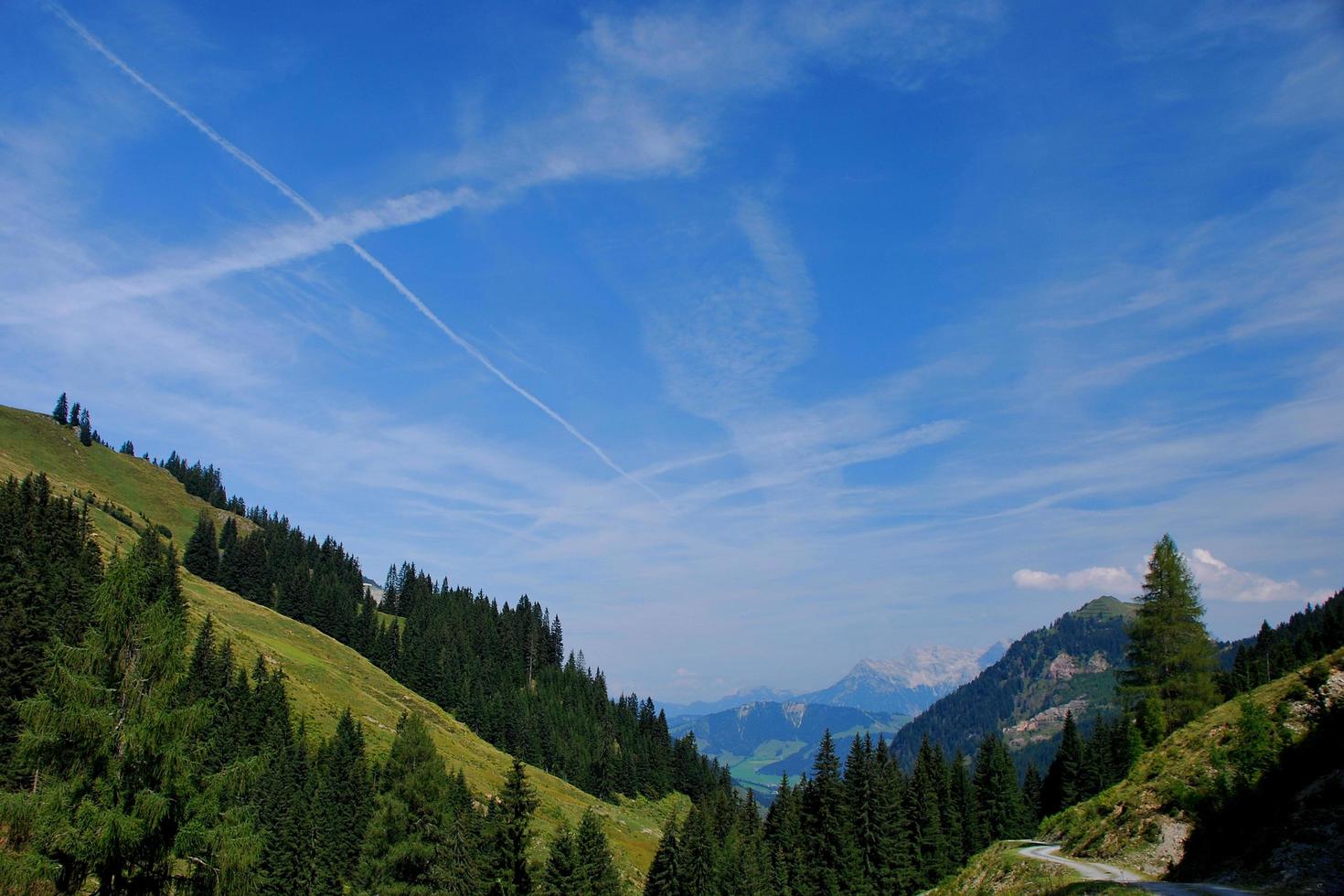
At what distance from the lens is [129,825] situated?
738 inches

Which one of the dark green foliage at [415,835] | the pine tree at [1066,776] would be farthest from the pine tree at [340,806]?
the pine tree at [1066,776]

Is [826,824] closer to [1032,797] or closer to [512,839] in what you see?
[1032,797]

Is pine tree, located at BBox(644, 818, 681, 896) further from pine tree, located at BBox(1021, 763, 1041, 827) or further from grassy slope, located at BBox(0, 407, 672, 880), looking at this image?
pine tree, located at BBox(1021, 763, 1041, 827)

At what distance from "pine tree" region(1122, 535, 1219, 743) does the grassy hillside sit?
1452cm

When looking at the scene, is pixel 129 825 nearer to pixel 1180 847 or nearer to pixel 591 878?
pixel 1180 847

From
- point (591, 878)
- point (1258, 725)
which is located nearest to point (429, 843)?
→ point (591, 878)

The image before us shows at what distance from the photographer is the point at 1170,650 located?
50.3 metres

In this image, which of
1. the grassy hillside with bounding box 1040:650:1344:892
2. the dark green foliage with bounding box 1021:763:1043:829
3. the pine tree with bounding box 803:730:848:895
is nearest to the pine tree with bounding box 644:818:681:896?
the pine tree with bounding box 803:730:848:895

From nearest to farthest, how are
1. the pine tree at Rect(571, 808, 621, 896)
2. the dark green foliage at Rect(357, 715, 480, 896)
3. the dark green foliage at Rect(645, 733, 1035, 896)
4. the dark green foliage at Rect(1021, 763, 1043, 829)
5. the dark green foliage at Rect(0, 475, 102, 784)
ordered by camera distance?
the dark green foliage at Rect(357, 715, 480, 896) < the pine tree at Rect(571, 808, 621, 896) < the dark green foliage at Rect(0, 475, 102, 784) < the dark green foliage at Rect(645, 733, 1035, 896) < the dark green foliage at Rect(1021, 763, 1043, 829)

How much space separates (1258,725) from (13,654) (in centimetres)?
7717

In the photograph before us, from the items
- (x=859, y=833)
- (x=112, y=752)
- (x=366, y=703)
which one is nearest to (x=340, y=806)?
(x=366, y=703)

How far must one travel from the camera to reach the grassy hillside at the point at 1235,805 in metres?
21.0

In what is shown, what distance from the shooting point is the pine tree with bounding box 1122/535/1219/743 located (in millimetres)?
49438

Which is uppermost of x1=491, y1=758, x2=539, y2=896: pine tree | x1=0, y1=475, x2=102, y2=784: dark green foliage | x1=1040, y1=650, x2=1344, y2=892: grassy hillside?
x1=0, y1=475, x2=102, y2=784: dark green foliage
